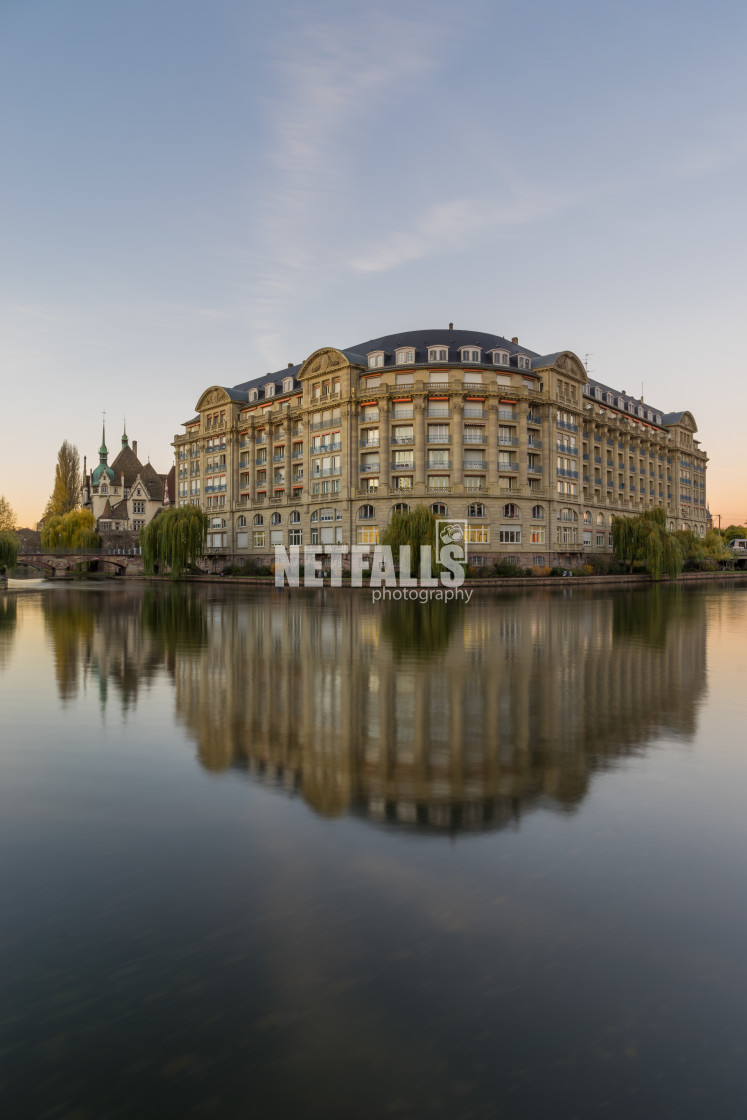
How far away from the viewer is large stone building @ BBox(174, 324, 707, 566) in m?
63.2

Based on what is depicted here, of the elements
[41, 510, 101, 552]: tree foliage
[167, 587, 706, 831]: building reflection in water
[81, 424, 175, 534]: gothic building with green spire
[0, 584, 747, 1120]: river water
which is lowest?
[0, 584, 747, 1120]: river water

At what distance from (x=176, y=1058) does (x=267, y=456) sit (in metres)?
77.0

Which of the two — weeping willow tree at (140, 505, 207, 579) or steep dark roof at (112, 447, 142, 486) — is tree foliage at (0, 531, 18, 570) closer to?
weeping willow tree at (140, 505, 207, 579)

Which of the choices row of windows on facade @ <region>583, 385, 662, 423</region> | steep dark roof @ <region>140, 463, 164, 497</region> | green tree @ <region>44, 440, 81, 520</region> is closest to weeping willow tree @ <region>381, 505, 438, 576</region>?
row of windows on facade @ <region>583, 385, 662, 423</region>

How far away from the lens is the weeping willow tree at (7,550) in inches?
2078

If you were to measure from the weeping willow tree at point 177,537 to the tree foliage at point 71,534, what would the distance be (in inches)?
1513

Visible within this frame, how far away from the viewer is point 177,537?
59406mm

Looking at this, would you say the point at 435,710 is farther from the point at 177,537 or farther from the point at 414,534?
the point at 177,537

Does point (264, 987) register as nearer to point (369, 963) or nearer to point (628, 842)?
point (369, 963)

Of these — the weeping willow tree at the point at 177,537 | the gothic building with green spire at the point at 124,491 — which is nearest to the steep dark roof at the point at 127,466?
the gothic building with green spire at the point at 124,491

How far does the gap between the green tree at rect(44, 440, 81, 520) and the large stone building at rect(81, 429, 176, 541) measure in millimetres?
3333

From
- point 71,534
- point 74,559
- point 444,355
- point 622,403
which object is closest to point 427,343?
point 444,355

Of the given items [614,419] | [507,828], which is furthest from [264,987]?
[614,419]

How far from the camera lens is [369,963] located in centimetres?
394
